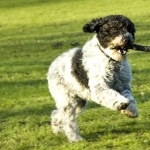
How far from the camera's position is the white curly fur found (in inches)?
332

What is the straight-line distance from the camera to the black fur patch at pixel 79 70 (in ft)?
29.0

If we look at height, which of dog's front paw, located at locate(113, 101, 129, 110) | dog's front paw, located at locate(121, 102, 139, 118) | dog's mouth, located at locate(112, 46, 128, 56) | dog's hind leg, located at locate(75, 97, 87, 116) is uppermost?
dog's mouth, located at locate(112, 46, 128, 56)

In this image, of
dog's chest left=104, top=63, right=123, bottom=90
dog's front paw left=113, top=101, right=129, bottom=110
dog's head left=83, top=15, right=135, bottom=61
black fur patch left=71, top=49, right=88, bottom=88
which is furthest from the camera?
black fur patch left=71, top=49, right=88, bottom=88

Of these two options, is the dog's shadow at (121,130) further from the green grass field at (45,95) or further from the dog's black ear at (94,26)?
the dog's black ear at (94,26)

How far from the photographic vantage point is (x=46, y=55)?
20375mm

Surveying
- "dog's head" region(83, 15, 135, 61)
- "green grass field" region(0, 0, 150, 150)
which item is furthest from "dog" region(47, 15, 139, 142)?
"green grass field" region(0, 0, 150, 150)

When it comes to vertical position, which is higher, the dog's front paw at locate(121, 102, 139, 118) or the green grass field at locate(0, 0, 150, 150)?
the dog's front paw at locate(121, 102, 139, 118)

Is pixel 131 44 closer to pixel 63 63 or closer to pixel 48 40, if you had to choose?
pixel 63 63

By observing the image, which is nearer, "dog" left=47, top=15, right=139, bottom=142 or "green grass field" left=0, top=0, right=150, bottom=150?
"dog" left=47, top=15, right=139, bottom=142

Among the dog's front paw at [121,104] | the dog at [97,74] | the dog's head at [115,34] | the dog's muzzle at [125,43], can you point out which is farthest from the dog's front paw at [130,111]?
the dog's muzzle at [125,43]

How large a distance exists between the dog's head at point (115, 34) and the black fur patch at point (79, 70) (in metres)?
0.46

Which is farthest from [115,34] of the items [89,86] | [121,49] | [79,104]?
[79,104]

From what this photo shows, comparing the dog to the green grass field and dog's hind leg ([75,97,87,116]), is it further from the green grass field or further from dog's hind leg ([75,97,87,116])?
the green grass field

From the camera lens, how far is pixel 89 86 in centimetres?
872
